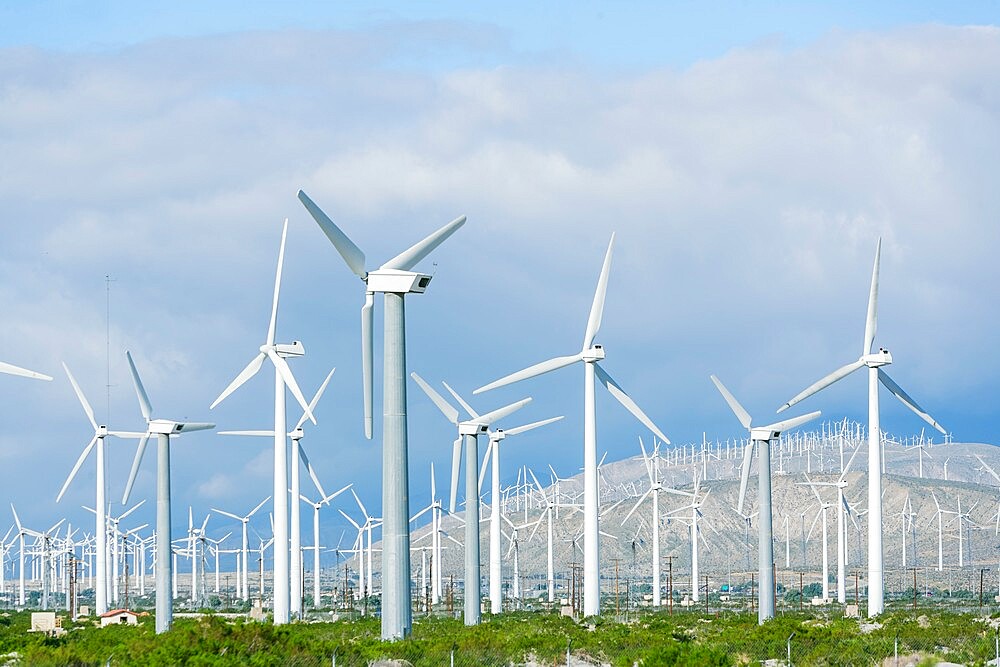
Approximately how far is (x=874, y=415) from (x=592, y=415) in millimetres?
16111

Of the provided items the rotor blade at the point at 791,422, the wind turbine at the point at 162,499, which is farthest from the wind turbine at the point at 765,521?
the wind turbine at the point at 162,499

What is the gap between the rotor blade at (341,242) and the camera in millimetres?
41656

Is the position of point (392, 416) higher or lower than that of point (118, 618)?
higher

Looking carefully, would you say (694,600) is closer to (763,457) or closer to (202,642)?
(763,457)

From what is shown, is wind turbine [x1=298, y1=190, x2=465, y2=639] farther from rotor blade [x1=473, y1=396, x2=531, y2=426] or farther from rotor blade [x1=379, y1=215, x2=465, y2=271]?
rotor blade [x1=473, y1=396, x2=531, y2=426]

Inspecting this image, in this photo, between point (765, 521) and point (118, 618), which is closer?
point (765, 521)

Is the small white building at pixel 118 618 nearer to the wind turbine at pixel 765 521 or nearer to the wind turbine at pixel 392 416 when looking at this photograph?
the wind turbine at pixel 765 521

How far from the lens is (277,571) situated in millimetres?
70875

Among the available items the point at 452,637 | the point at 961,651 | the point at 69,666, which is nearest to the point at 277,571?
the point at 452,637

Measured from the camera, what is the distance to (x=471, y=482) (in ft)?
233

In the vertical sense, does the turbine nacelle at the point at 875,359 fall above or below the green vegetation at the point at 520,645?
above

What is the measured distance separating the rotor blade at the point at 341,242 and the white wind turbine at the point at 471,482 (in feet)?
91.3

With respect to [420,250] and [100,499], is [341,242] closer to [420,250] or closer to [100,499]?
[420,250]

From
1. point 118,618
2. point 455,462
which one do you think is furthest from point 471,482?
point 118,618
